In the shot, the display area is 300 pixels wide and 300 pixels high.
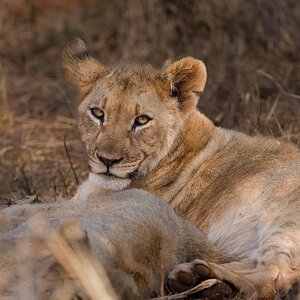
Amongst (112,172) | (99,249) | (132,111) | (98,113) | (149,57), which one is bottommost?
(149,57)

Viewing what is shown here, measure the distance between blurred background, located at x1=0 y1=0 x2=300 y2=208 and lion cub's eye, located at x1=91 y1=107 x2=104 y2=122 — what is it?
1483 mm

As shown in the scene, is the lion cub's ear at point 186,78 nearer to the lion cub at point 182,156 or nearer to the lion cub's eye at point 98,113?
the lion cub at point 182,156

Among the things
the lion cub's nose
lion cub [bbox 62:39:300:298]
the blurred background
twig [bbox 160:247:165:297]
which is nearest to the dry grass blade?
twig [bbox 160:247:165:297]

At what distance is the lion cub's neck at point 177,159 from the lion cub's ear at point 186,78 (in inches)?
5.9

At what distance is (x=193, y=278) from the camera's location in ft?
8.68

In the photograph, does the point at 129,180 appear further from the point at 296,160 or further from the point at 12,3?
the point at 12,3

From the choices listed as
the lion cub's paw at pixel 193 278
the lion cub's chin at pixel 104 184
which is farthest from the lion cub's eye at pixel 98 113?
the lion cub's paw at pixel 193 278

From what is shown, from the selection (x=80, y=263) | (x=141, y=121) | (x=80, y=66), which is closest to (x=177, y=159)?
(x=141, y=121)

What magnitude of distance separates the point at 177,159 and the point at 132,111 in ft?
1.43

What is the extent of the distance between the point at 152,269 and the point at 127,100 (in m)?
1.48

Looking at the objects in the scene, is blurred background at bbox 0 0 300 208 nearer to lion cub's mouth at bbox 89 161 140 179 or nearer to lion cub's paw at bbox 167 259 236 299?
lion cub's mouth at bbox 89 161 140 179

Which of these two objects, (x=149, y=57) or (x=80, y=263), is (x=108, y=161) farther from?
(x=149, y=57)

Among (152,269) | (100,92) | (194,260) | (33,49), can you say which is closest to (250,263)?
(194,260)

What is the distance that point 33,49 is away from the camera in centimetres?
888
